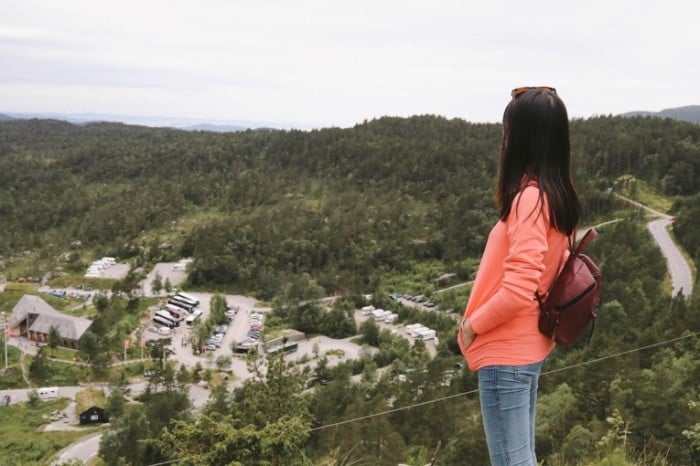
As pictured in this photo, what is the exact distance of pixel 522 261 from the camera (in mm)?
1877

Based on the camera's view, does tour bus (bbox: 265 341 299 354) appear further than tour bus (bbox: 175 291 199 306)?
No

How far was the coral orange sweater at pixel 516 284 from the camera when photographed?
6.15ft

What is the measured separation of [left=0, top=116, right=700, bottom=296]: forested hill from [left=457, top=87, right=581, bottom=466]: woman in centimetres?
4434

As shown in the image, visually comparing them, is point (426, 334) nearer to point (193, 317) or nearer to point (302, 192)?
point (193, 317)

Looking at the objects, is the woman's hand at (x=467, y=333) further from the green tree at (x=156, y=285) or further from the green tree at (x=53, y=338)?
the green tree at (x=156, y=285)

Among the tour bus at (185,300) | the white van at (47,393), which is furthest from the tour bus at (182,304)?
the white van at (47,393)

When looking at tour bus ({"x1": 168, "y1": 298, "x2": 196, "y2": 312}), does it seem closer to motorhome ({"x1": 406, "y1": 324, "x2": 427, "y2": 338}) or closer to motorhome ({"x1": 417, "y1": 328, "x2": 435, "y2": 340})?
motorhome ({"x1": 406, "y1": 324, "x2": 427, "y2": 338})

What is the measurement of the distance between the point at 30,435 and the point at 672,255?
35.3 meters

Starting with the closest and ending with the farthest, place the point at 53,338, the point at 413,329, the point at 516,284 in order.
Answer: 1. the point at 516,284
2. the point at 53,338
3. the point at 413,329

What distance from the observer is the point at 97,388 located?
87.9ft

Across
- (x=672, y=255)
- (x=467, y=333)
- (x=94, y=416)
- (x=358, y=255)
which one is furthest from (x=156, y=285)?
(x=467, y=333)

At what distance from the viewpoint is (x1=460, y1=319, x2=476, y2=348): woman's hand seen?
6.58ft

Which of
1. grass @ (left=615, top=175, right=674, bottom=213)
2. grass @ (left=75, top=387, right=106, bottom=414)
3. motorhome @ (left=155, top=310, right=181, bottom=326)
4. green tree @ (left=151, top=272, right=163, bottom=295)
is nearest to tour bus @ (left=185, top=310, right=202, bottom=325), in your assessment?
motorhome @ (left=155, top=310, right=181, bottom=326)

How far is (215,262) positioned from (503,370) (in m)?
48.8
